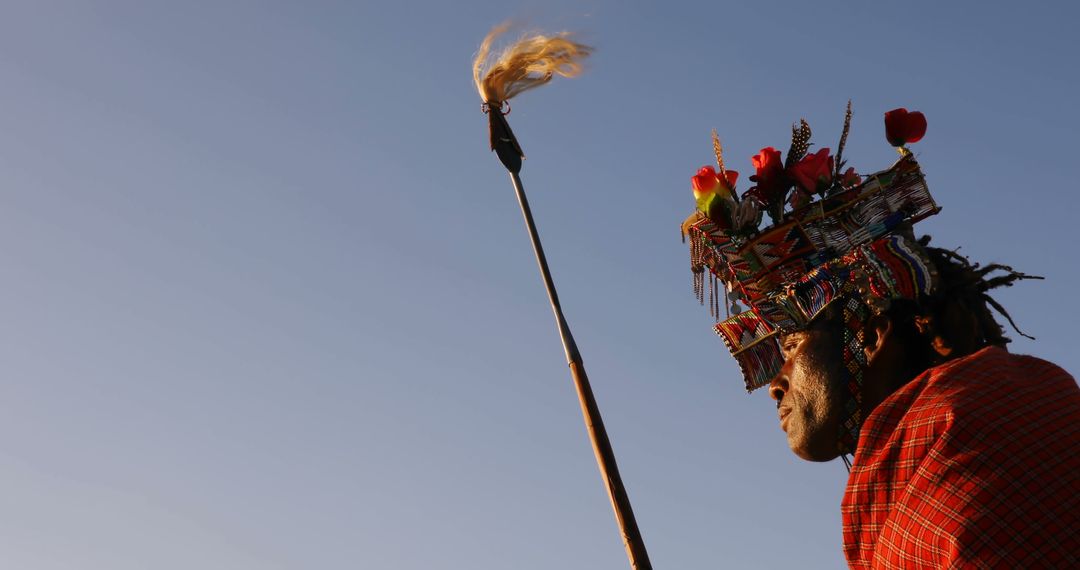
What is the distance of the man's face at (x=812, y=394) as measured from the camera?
5.96 metres

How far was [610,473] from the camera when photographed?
20.4 feet

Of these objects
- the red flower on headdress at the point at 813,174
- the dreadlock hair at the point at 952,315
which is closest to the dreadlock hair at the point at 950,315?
the dreadlock hair at the point at 952,315

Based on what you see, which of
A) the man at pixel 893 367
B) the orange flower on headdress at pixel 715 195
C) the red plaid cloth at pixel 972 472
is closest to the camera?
the red plaid cloth at pixel 972 472

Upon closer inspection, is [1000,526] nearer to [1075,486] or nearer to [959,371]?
[1075,486]

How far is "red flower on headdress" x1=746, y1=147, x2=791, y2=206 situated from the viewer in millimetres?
6930

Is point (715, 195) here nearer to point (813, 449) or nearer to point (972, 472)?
point (813, 449)

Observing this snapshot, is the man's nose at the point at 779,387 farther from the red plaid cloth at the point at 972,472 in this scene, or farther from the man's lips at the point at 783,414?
the red plaid cloth at the point at 972,472

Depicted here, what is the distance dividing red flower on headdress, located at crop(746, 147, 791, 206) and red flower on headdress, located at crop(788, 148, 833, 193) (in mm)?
77

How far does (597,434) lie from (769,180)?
176 cm

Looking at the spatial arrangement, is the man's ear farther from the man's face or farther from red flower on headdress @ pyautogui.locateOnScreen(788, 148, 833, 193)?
red flower on headdress @ pyautogui.locateOnScreen(788, 148, 833, 193)

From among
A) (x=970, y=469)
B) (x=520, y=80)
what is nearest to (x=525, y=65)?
(x=520, y=80)

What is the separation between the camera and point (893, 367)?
589cm

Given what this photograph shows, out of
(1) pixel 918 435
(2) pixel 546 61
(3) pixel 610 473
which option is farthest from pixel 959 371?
(2) pixel 546 61

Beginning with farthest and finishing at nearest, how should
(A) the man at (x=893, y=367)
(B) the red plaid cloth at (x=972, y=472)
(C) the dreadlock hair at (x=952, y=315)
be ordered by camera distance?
(C) the dreadlock hair at (x=952, y=315) < (A) the man at (x=893, y=367) < (B) the red plaid cloth at (x=972, y=472)
